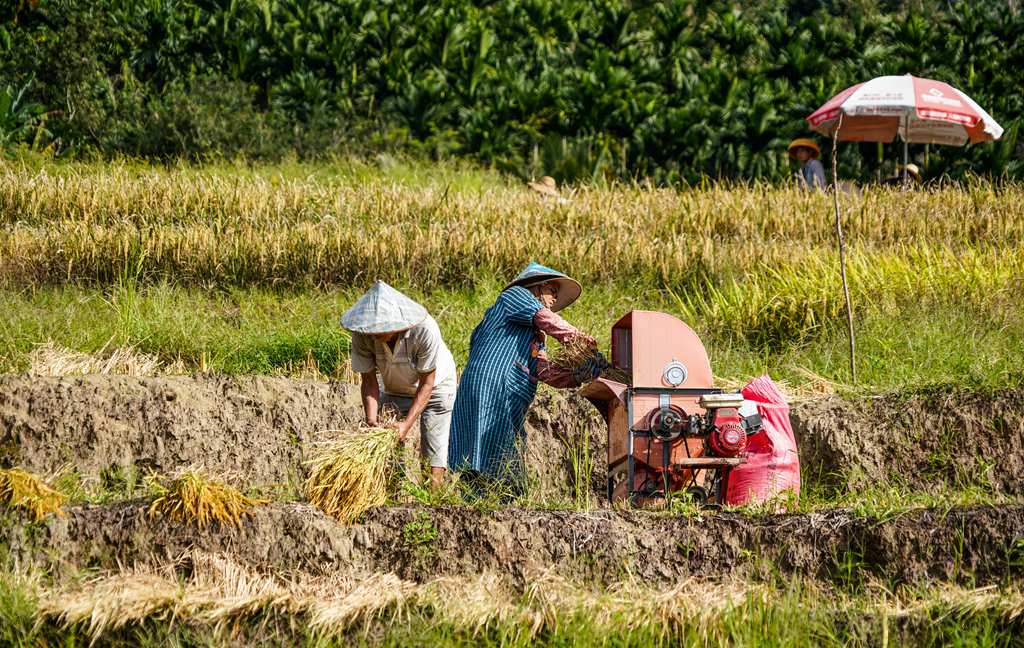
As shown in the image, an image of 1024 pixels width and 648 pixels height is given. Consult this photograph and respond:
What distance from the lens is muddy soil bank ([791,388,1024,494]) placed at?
26.9 feet

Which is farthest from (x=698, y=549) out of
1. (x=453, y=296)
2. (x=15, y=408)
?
(x=453, y=296)

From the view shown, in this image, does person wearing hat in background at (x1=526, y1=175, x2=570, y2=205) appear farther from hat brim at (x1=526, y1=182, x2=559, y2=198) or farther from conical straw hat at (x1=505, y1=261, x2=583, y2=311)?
conical straw hat at (x1=505, y1=261, x2=583, y2=311)

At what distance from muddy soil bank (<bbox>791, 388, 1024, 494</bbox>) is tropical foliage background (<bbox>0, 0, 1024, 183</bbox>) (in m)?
9.35

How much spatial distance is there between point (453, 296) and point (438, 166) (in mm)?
7854

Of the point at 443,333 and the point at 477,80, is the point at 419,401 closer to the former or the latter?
the point at 443,333

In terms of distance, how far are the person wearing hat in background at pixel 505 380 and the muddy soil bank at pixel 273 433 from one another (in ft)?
2.58

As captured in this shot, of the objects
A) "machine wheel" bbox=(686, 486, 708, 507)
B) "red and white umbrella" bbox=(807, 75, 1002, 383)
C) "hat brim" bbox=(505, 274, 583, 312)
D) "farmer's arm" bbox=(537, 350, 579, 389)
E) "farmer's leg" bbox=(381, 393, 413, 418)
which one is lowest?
"machine wheel" bbox=(686, 486, 708, 507)

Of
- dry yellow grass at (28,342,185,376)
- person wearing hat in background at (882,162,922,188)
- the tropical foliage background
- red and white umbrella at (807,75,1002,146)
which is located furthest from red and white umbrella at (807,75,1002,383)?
the tropical foliage background

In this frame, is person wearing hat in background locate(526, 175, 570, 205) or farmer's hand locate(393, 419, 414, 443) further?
person wearing hat in background locate(526, 175, 570, 205)

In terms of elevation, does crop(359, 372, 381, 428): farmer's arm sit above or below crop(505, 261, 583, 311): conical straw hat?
below

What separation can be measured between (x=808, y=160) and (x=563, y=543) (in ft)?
31.8

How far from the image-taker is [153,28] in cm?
2130

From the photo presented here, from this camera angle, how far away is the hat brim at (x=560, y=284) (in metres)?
7.11

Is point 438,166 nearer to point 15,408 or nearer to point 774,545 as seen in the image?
point 15,408
